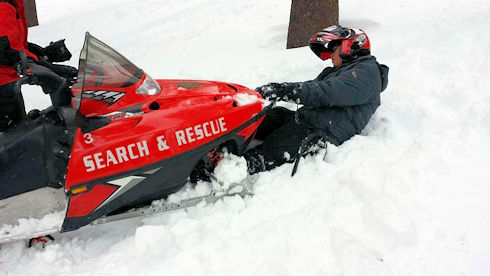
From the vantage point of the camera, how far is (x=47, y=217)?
109 inches

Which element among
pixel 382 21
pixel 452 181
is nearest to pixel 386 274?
pixel 452 181

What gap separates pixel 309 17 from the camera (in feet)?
19.8

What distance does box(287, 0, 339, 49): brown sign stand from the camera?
6004 millimetres

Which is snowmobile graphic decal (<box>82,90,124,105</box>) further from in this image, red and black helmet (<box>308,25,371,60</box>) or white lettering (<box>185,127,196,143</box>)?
red and black helmet (<box>308,25,371,60</box>)

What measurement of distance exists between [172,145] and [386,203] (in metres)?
1.48

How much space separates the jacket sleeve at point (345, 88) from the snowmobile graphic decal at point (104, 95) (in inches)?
55.9

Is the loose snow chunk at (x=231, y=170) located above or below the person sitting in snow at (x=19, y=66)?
below

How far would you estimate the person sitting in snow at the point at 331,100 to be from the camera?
3195 mm

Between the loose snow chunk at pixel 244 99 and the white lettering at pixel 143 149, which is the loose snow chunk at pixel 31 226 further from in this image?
the loose snow chunk at pixel 244 99

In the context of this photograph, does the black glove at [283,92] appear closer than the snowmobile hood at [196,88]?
No

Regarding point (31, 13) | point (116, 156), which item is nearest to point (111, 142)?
point (116, 156)

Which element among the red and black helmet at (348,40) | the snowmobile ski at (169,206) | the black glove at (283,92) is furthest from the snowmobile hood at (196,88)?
the red and black helmet at (348,40)

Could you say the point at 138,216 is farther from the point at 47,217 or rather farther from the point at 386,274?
the point at 386,274

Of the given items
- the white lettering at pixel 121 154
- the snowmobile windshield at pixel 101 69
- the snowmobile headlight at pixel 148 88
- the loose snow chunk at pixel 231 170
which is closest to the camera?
the snowmobile windshield at pixel 101 69
